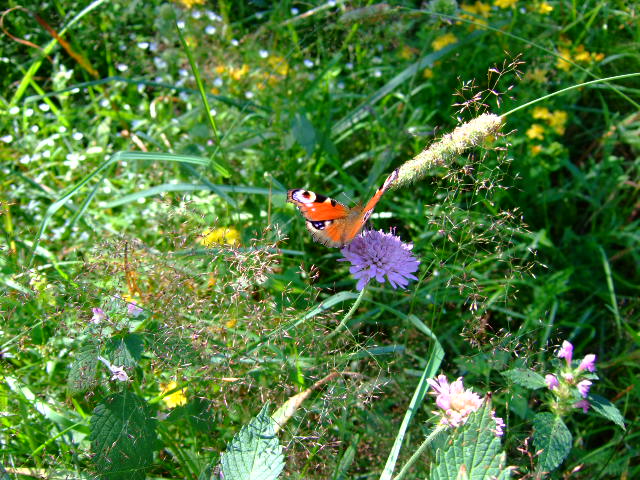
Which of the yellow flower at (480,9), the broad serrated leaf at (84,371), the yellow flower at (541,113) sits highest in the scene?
the yellow flower at (480,9)

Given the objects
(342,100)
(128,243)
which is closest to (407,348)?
(128,243)

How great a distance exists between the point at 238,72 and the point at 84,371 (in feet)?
6.38

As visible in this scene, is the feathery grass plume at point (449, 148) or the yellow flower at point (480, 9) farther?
the yellow flower at point (480, 9)

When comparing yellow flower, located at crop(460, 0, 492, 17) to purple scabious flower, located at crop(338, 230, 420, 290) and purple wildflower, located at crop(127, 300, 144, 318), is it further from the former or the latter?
purple wildflower, located at crop(127, 300, 144, 318)

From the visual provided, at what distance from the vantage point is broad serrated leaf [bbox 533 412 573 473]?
1.36 m

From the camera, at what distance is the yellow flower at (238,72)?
2953 millimetres

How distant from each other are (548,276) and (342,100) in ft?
4.45

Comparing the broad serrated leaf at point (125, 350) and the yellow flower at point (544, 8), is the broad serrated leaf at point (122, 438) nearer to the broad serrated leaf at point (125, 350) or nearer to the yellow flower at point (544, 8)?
the broad serrated leaf at point (125, 350)

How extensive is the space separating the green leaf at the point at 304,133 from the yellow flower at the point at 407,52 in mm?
878

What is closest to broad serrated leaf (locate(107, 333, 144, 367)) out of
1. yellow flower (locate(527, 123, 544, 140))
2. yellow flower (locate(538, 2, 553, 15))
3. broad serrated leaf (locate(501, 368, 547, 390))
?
broad serrated leaf (locate(501, 368, 547, 390))

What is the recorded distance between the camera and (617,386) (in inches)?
87.1

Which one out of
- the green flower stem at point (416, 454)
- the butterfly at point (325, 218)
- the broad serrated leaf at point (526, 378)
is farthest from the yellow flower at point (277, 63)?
the green flower stem at point (416, 454)

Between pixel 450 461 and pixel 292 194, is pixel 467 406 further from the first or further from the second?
pixel 292 194

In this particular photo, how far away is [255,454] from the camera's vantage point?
1.37 meters
